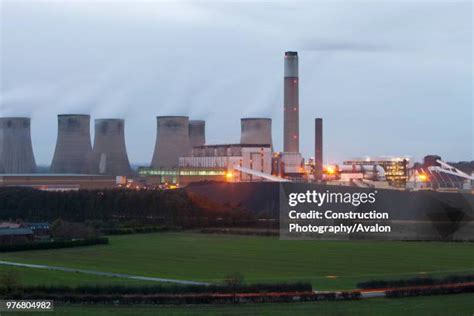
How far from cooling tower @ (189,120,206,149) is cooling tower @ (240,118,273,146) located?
6.43 metres

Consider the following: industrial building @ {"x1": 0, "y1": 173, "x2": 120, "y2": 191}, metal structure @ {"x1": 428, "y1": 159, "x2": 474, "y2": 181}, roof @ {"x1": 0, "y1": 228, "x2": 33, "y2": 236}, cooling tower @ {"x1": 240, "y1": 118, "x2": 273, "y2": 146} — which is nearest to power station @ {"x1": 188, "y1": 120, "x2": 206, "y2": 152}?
cooling tower @ {"x1": 240, "y1": 118, "x2": 273, "y2": 146}

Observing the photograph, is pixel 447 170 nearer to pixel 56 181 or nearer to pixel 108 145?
pixel 108 145

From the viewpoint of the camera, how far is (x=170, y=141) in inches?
2530

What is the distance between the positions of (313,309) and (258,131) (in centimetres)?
4891

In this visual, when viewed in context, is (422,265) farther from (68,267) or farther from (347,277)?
(68,267)

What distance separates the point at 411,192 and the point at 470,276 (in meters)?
23.2

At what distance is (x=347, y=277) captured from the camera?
2320 cm

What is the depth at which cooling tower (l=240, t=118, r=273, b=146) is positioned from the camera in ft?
213

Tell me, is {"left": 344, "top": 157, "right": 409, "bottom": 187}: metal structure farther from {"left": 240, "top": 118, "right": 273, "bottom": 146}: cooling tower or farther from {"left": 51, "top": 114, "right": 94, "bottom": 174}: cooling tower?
{"left": 51, "top": 114, "right": 94, "bottom": 174}: cooling tower

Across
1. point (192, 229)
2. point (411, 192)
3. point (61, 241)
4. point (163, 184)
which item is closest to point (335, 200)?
point (411, 192)

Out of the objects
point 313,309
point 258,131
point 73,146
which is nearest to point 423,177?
point 258,131

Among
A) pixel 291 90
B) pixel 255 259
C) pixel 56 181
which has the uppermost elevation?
pixel 291 90

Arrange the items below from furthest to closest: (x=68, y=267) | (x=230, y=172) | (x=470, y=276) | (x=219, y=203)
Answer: (x=230, y=172)
(x=219, y=203)
(x=68, y=267)
(x=470, y=276)

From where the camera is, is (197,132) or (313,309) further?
(197,132)
